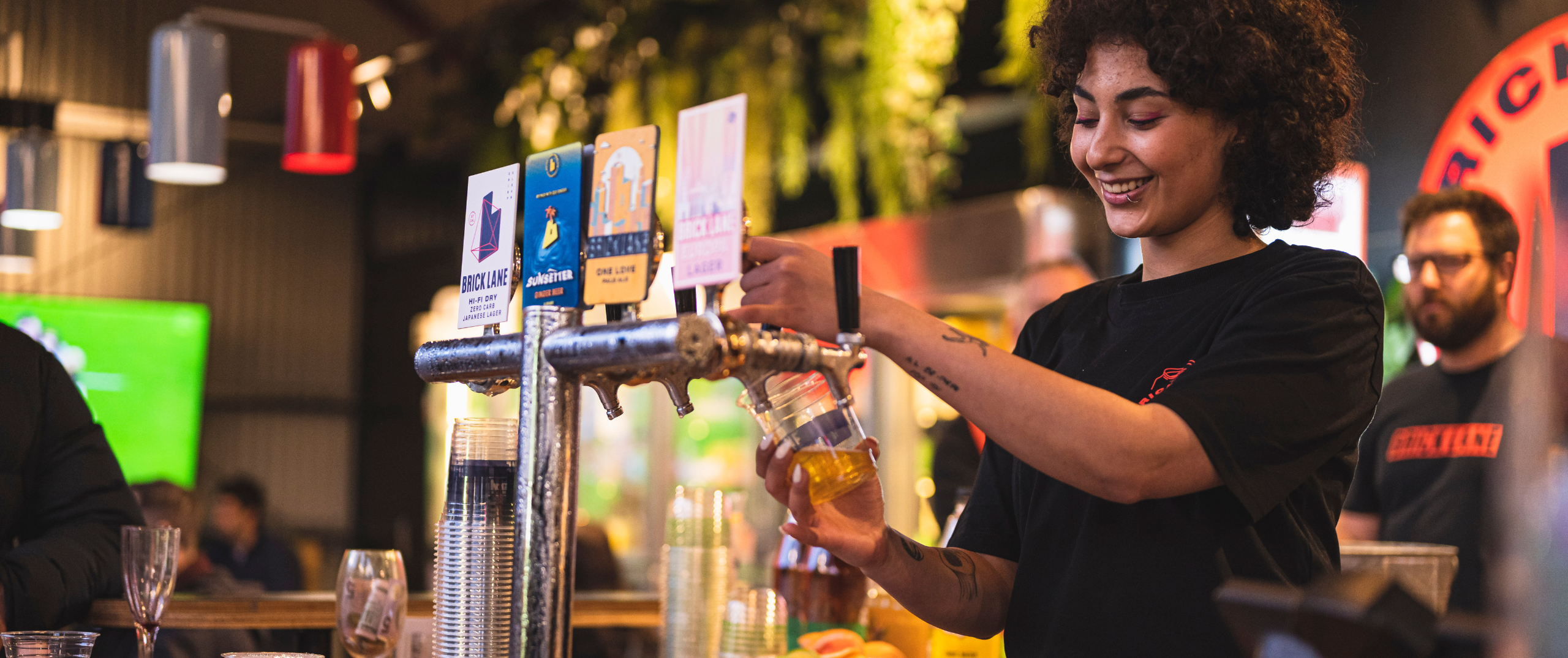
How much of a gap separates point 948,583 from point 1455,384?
84.3 inches

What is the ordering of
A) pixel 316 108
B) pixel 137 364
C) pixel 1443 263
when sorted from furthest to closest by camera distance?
pixel 137 364
pixel 316 108
pixel 1443 263

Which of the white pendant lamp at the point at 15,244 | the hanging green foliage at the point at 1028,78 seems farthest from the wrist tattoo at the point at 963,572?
the white pendant lamp at the point at 15,244

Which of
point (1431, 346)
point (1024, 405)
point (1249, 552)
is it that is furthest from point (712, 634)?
point (1431, 346)

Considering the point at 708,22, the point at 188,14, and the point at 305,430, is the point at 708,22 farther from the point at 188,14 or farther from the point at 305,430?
the point at 305,430

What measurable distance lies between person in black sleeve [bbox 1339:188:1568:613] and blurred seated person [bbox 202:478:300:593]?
473cm

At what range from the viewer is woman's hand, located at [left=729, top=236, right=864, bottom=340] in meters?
0.98

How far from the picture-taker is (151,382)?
8.12 meters

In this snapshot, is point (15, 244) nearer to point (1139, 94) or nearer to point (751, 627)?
point (751, 627)

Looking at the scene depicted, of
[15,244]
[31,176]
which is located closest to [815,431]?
[31,176]

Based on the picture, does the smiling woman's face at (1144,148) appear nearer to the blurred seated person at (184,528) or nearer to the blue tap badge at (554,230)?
the blue tap badge at (554,230)

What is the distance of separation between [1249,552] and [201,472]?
8.41 meters

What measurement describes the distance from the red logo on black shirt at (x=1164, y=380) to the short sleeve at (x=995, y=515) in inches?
8.9

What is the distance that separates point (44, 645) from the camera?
1.38 m

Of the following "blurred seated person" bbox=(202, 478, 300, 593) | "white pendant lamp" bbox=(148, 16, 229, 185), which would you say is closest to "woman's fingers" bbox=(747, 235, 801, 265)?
"white pendant lamp" bbox=(148, 16, 229, 185)
